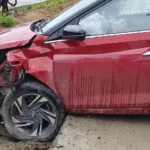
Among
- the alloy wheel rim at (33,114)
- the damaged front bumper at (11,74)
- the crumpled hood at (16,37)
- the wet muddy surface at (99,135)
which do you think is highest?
the crumpled hood at (16,37)

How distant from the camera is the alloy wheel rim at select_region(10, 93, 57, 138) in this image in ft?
14.8

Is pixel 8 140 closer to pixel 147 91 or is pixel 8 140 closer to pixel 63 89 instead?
pixel 63 89

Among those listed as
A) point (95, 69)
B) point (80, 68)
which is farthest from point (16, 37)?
point (95, 69)

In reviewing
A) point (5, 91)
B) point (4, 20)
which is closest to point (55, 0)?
point (4, 20)

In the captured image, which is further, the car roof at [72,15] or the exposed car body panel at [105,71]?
the car roof at [72,15]

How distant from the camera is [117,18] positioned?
4422 mm

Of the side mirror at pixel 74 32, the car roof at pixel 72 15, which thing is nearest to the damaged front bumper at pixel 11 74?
the car roof at pixel 72 15

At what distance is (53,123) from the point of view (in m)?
4.58

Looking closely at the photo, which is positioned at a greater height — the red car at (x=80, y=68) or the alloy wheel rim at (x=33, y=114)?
the red car at (x=80, y=68)

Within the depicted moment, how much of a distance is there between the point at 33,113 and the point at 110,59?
1099 mm

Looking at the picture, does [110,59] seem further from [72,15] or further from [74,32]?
[72,15]

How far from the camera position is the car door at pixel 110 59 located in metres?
4.30

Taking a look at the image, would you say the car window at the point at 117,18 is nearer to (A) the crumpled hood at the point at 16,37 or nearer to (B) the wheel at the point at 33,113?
(A) the crumpled hood at the point at 16,37

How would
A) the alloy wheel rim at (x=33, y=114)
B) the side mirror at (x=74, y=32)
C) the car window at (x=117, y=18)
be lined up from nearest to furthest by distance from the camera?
1. the side mirror at (x=74, y=32)
2. the car window at (x=117, y=18)
3. the alloy wheel rim at (x=33, y=114)
